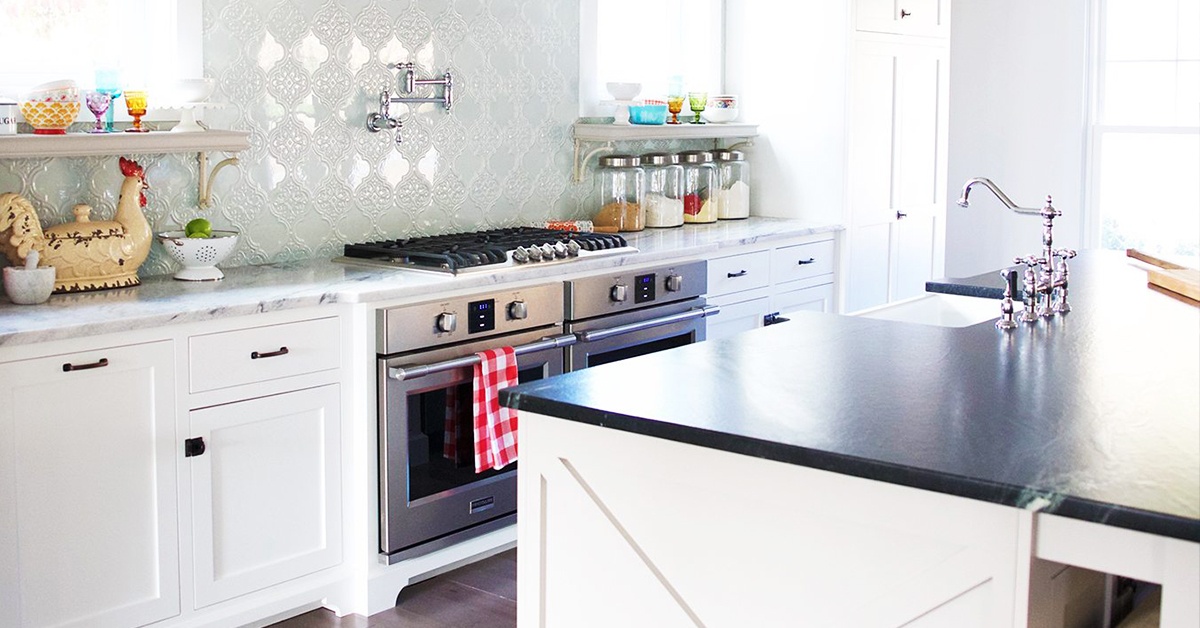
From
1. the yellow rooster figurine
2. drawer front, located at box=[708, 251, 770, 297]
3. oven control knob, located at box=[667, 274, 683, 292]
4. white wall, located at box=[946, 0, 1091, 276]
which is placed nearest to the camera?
the yellow rooster figurine

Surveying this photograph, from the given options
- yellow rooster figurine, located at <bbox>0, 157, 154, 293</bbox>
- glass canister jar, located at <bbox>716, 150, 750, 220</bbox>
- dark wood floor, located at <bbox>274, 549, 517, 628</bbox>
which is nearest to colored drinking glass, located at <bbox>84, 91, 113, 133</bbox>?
yellow rooster figurine, located at <bbox>0, 157, 154, 293</bbox>

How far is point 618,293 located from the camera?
14.4 ft

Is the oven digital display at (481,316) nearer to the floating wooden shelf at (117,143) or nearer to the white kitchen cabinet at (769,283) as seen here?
the floating wooden shelf at (117,143)

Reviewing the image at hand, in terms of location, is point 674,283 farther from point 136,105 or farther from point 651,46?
point 136,105

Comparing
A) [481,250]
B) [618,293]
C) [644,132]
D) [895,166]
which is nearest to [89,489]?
[481,250]

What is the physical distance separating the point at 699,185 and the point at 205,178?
248 centimetres

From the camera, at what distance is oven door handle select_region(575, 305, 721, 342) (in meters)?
4.29

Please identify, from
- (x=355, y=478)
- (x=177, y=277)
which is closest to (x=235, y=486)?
(x=355, y=478)

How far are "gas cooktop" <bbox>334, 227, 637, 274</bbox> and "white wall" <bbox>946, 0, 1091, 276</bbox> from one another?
343 centimetres

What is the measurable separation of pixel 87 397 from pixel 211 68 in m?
1.22

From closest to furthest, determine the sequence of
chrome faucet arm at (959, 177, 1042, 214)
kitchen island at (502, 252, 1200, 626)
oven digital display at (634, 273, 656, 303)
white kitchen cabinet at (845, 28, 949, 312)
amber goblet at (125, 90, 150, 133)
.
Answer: kitchen island at (502, 252, 1200, 626) < chrome faucet arm at (959, 177, 1042, 214) < amber goblet at (125, 90, 150, 133) < oven digital display at (634, 273, 656, 303) < white kitchen cabinet at (845, 28, 949, 312)

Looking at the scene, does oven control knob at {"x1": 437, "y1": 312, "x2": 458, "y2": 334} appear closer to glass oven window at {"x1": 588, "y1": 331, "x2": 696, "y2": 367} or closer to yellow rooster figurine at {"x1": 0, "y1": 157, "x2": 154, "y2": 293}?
glass oven window at {"x1": 588, "y1": 331, "x2": 696, "y2": 367}

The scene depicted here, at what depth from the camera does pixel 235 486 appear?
3.45 metres

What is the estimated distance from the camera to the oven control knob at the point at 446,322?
380 cm
